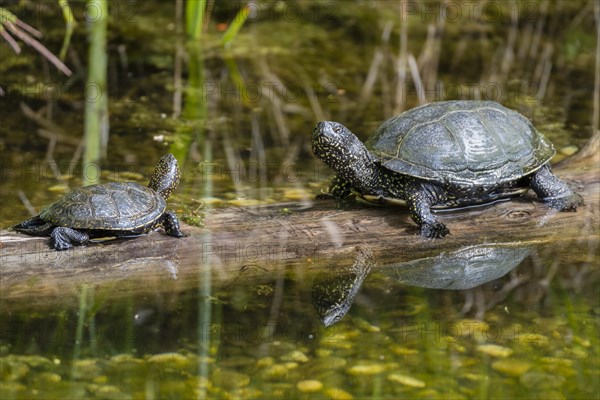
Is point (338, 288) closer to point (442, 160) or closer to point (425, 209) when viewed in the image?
point (425, 209)

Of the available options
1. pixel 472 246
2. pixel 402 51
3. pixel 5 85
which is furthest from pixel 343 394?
pixel 402 51

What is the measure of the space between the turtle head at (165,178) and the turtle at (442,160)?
864mm

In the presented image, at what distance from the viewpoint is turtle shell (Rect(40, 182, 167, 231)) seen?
436 centimetres

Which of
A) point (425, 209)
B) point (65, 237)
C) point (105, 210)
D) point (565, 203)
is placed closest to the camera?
point (65, 237)

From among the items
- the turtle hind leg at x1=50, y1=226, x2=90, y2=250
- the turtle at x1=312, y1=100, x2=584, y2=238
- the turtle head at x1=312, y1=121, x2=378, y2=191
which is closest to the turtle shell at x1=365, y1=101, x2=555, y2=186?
the turtle at x1=312, y1=100, x2=584, y2=238

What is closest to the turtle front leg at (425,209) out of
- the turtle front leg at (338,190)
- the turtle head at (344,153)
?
the turtle head at (344,153)

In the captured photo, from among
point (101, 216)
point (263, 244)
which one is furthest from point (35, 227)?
point (263, 244)

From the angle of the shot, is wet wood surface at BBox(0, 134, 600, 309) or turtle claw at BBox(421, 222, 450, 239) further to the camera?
turtle claw at BBox(421, 222, 450, 239)

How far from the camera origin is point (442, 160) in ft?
16.3

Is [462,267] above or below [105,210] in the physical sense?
below

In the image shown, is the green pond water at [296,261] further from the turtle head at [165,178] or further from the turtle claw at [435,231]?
the turtle head at [165,178]

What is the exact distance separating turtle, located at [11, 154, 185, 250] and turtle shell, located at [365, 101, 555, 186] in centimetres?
140

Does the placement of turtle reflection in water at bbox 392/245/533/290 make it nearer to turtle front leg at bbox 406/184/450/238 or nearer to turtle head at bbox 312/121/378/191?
turtle front leg at bbox 406/184/450/238

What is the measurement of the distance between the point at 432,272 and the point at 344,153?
885mm
